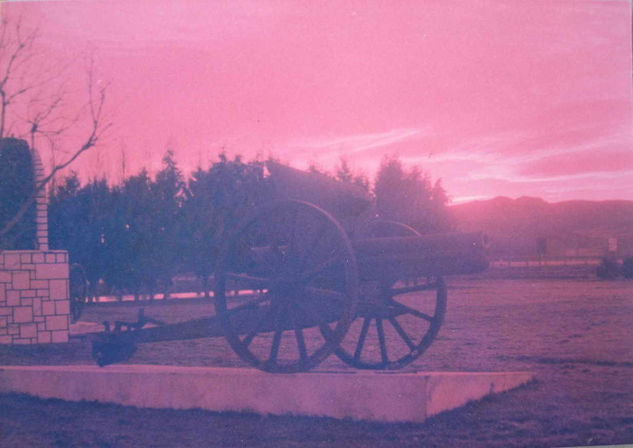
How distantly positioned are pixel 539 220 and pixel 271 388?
595 centimetres

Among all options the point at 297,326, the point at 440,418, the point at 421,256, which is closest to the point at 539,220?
the point at 421,256

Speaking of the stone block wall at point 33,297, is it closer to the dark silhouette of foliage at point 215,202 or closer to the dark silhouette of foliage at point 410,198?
the dark silhouette of foliage at point 215,202

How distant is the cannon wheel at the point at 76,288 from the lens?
36.4 ft

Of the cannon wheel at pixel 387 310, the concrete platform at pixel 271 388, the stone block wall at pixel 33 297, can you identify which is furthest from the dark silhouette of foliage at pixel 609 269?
the stone block wall at pixel 33 297

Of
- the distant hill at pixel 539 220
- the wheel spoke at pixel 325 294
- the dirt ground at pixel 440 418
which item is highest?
the distant hill at pixel 539 220

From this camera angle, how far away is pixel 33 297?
7.47m

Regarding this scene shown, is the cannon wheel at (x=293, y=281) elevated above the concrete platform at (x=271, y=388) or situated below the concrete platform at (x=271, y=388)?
above

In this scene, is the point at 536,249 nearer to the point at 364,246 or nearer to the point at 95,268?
the point at 364,246

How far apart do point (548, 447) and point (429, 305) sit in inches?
399

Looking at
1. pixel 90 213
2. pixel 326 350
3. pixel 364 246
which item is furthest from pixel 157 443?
pixel 90 213

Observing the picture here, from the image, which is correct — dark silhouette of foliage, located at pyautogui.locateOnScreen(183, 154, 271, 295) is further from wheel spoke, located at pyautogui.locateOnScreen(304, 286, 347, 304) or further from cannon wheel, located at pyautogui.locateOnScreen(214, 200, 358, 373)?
wheel spoke, located at pyautogui.locateOnScreen(304, 286, 347, 304)

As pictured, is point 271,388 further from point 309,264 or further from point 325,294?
point 309,264

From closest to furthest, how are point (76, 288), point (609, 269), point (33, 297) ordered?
point (33, 297) → point (76, 288) → point (609, 269)

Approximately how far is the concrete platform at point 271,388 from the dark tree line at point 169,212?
3083mm
